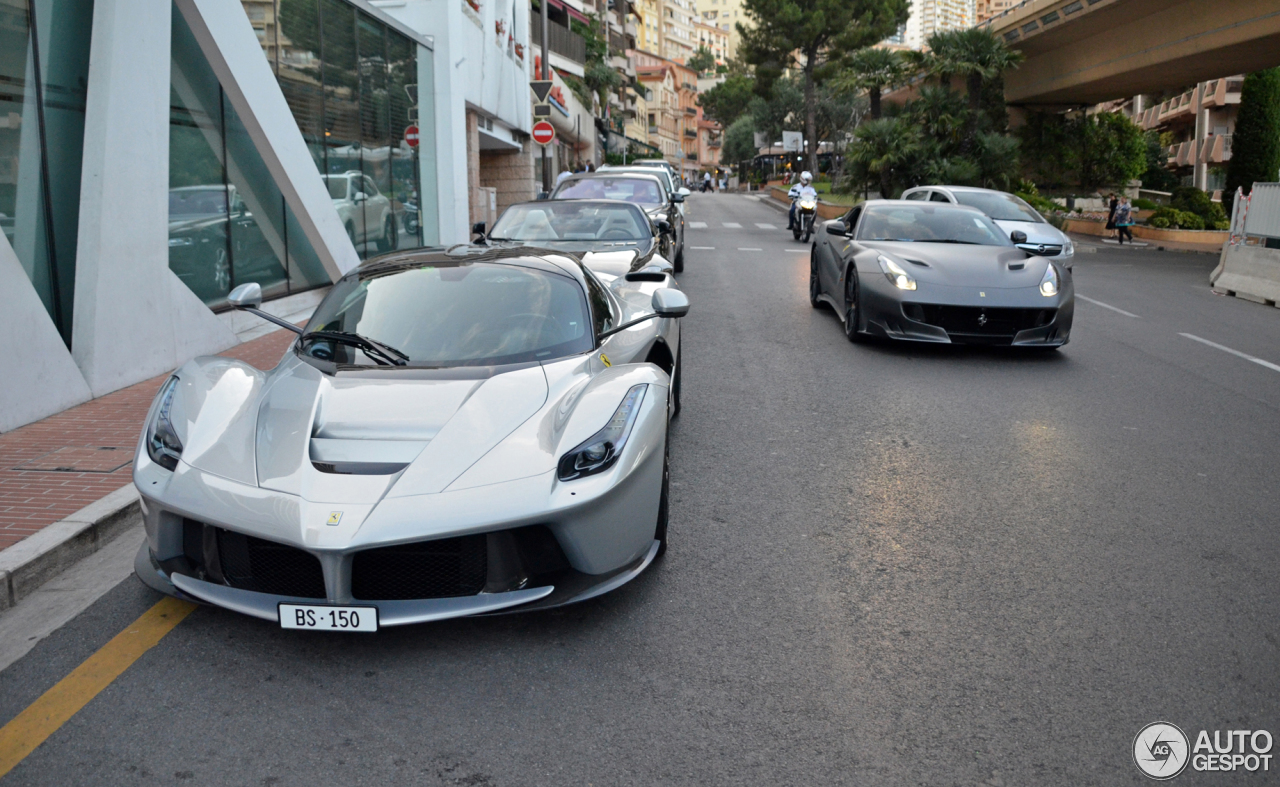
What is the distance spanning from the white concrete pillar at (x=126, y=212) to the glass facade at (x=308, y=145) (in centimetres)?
106

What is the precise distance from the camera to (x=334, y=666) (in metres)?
3.39

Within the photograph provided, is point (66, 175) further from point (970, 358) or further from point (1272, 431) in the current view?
point (1272, 431)

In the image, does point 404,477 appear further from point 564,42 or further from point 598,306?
point 564,42

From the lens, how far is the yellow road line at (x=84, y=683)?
9.59 feet

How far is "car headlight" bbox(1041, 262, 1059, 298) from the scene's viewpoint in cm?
908

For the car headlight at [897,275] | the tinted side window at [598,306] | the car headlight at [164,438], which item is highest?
the tinted side window at [598,306]

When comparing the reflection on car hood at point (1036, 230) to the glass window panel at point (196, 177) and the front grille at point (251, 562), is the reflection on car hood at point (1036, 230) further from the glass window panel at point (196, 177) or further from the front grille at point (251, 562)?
the front grille at point (251, 562)

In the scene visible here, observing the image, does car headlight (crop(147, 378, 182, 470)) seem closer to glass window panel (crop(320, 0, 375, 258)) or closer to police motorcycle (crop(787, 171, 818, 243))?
glass window panel (crop(320, 0, 375, 258))

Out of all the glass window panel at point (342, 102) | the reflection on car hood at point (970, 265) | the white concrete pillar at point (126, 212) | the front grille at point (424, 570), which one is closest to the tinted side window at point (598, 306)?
the front grille at point (424, 570)

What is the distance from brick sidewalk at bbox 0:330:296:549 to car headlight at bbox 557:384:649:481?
2527mm

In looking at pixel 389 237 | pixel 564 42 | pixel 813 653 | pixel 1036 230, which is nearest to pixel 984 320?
pixel 813 653

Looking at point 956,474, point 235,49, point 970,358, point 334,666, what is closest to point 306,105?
point 235,49

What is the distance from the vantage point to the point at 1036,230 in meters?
14.6

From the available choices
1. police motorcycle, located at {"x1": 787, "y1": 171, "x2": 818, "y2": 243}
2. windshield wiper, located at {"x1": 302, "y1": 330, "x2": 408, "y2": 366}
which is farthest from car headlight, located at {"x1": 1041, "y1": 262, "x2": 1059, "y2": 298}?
police motorcycle, located at {"x1": 787, "y1": 171, "x2": 818, "y2": 243}
